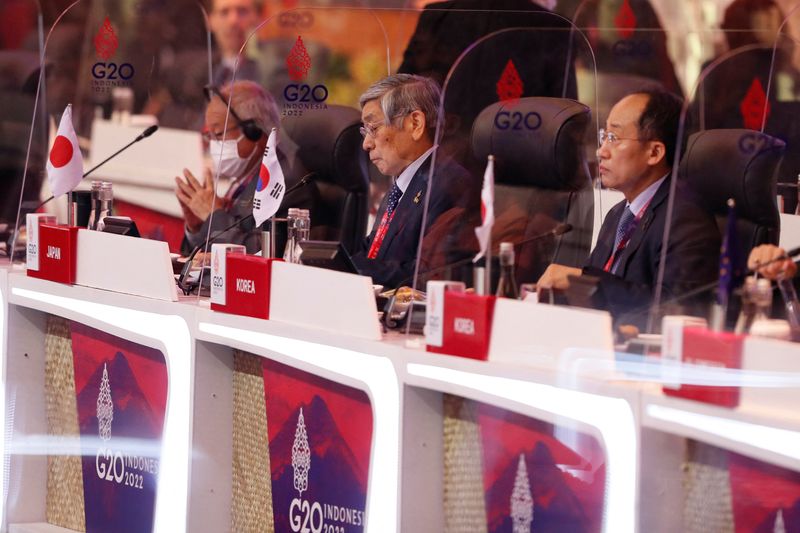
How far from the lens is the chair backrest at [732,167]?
2.27 metres

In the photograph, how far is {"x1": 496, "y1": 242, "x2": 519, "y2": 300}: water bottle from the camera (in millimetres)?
2355

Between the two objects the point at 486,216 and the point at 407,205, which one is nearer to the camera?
the point at 486,216

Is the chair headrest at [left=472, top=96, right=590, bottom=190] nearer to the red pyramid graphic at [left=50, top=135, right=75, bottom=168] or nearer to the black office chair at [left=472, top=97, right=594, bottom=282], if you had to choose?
the black office chair at [left=472, top=97, right=594, bottom=282]

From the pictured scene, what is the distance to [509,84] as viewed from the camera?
287 centimetres

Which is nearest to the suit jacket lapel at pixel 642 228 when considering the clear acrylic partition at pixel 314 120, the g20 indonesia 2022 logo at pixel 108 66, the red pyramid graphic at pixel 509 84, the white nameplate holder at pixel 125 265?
the red pyramid graphic at pixel 509 84

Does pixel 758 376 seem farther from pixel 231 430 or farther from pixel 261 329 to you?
pixel 231 430

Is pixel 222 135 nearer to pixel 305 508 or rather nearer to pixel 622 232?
pixel 305 508

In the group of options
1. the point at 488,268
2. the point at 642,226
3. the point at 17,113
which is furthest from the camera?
the point at 17,113

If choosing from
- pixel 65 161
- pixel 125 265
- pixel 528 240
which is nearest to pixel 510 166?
pixel 528 240

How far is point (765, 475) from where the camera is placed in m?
1.94

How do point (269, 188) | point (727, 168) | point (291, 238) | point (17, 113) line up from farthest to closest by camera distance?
point (17, 113)
point (269, 188)
point (291, 238)
point (727, 168)

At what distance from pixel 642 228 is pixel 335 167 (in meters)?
0.96

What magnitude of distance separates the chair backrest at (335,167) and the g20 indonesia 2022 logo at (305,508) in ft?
2.05

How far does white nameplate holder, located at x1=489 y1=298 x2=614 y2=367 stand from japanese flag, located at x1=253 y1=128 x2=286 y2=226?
2.75ft
